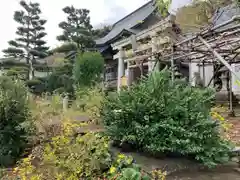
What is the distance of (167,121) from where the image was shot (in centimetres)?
337

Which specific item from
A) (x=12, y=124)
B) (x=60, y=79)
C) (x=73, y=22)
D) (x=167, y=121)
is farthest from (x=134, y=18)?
(x=167, y=121)

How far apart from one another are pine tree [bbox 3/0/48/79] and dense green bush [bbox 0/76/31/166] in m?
15.2

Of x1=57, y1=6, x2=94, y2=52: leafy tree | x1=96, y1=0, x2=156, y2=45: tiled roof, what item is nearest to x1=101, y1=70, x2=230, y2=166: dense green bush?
x1=96, y1=0, x2=156, y2=45: tiled roof

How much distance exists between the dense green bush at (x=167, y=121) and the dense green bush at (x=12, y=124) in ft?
8.27

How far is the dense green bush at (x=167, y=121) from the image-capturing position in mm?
3291

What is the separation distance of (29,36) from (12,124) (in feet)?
54.3

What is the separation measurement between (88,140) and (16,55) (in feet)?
60.6

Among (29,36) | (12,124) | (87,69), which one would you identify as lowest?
(12,124)

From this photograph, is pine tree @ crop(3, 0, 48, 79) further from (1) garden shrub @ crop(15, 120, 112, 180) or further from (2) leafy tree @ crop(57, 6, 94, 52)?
(1) garden shrub @ crop(15, 120, 112, 180)

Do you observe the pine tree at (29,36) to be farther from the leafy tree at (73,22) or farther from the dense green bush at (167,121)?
the dense green bush at (167,121)

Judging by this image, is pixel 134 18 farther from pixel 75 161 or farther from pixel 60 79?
pixel 75 161

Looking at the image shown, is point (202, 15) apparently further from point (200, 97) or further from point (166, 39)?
point (200, 97)

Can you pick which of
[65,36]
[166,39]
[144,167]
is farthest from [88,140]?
[65,36]

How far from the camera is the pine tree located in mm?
19672
